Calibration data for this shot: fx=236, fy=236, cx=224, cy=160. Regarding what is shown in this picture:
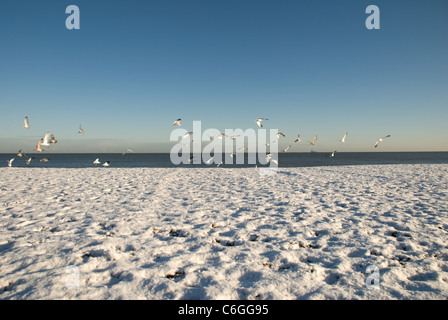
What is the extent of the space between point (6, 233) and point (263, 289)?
6181 mm

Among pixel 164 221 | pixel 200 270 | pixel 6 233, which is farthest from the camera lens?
pixel 164 221

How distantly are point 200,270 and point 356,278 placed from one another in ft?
8.34

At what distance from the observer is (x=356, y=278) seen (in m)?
3.78

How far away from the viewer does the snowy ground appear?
3.52 m

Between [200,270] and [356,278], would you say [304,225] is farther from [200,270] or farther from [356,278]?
[200,270]

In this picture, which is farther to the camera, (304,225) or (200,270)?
(304,225)

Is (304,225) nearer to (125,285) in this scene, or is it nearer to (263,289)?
(263,289)

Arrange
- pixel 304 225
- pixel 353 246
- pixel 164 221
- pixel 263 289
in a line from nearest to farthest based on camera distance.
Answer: pixel 263 289 → pixel 353 246 → pixel 304 225 → pixel 164 221

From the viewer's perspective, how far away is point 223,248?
4945mm

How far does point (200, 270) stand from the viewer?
4.04m

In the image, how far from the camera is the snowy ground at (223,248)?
3520 mm
